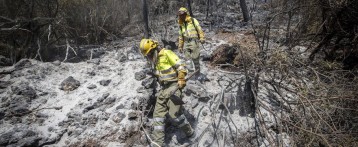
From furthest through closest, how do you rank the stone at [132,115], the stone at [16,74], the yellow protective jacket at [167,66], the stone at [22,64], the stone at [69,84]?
the stone at [22,64] → the stone at [16,74] → the stone at [69,84] → the stone at [132,115] → the yellow protective jacket at [167,66]

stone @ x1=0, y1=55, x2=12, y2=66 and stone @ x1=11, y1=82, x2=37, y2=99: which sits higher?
stone @ x1=0, y1=55, x2=12, y2=66

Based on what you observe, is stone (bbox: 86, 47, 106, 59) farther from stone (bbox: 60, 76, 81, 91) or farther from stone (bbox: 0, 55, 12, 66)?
stone (bbox: 0, 55, 12, 66)

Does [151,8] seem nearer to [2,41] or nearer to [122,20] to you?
[122,20]

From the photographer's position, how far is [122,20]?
9.91m

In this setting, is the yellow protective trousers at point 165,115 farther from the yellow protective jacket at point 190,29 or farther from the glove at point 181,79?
the yellow protective jacket at point 190,29

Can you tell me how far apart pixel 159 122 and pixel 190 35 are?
2.63m

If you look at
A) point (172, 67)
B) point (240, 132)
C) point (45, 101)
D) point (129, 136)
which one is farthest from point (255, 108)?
point (45, 101)

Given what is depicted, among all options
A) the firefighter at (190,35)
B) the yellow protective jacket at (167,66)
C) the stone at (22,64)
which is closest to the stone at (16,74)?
the stone at (22,64)

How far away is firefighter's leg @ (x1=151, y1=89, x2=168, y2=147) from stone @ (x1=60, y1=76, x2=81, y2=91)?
7.19ft

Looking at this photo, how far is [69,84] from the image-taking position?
18.3 feet

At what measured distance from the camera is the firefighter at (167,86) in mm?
4227

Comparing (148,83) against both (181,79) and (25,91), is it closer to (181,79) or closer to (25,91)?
(181,79)

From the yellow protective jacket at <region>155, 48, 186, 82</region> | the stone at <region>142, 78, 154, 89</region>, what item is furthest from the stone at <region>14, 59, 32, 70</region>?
the yellow protective jacket at <region>155, 48, 186, 82</region>

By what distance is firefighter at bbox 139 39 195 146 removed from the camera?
4227 millimetres
